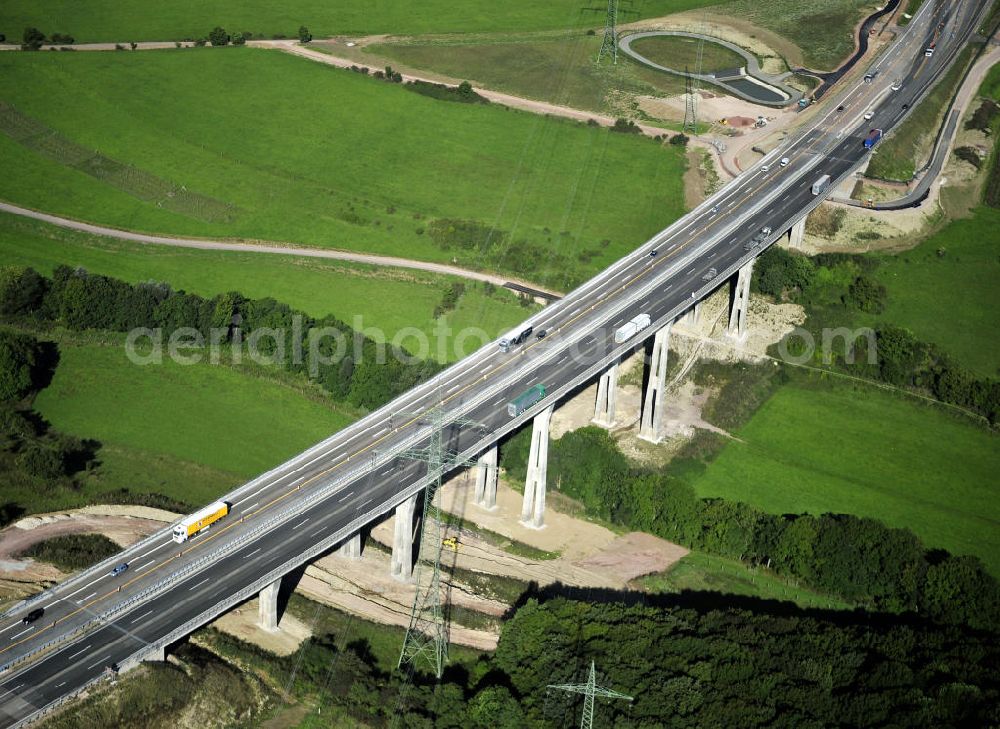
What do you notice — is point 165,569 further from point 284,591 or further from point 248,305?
point 248,305

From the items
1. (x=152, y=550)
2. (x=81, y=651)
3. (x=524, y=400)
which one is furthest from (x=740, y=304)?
(x=81, y=651)

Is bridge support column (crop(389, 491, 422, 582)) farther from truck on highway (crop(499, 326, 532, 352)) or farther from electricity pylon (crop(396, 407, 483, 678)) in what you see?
truck on highway (crop(499, 326, 532, 352))

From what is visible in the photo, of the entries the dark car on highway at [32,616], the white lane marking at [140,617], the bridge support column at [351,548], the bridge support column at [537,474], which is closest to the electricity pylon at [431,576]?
the bridge support column at [351,548]

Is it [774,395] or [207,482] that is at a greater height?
[774,395]

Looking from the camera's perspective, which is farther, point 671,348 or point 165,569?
point 671,348

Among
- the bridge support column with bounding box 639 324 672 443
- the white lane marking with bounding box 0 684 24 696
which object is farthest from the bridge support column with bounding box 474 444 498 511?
the white lane marking with bounding box 0 684 24 696

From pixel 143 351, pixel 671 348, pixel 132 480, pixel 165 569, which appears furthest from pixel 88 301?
pixel 671 348

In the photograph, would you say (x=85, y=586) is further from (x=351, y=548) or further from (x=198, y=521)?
(x=351, y=548)
